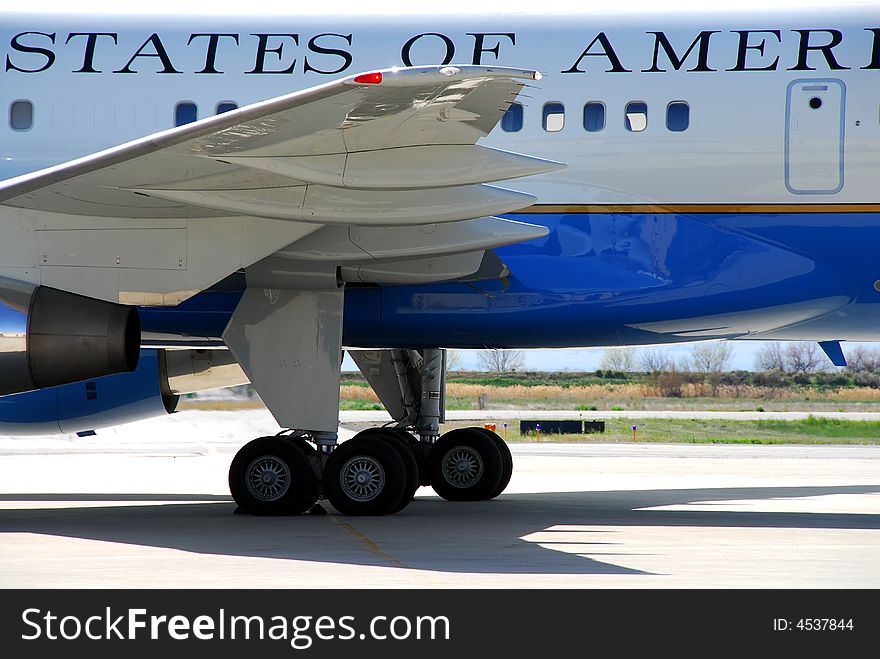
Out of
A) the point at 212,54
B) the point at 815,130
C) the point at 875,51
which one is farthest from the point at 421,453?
the point at 875,51

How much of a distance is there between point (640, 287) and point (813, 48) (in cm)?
290

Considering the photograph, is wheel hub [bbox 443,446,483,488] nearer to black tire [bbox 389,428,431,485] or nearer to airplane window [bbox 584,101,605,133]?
black tire [bbox 389,428,431,485]

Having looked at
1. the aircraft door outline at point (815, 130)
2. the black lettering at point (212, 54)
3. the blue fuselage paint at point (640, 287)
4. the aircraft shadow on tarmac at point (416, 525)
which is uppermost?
the black lettering at point (212, 54)

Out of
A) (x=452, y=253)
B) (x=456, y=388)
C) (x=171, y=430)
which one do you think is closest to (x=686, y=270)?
(x=452, y=253)

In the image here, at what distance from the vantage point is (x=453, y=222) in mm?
10805

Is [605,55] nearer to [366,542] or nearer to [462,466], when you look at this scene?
[462,466]

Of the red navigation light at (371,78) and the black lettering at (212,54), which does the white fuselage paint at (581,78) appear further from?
the red navigation light at (371,78)

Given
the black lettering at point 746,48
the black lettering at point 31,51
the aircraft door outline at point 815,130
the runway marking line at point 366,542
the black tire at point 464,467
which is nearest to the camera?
the runway marking line at point 366,542

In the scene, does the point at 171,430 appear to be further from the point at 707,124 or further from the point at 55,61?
the point at 707,124

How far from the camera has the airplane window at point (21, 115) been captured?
1218 cm

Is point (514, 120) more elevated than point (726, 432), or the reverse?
point (514, 120)

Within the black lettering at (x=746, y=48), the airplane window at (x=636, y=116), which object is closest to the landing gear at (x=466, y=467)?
the airplane window at (x=636, y=116)

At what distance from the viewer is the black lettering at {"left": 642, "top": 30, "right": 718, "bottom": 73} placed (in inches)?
460

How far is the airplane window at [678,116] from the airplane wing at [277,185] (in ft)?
6.44
